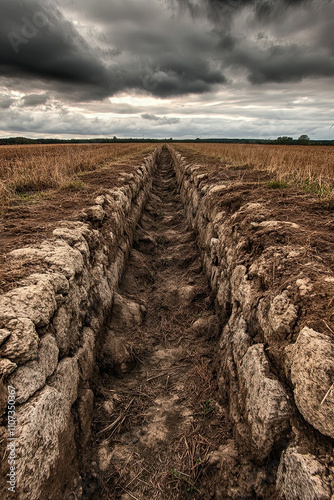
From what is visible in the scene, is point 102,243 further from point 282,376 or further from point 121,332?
point 282,376

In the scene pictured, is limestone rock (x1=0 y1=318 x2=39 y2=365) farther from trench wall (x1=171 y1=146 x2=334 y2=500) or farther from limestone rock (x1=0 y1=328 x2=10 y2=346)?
trench wall (x1=171 y1=146 x2=334 y2=500)

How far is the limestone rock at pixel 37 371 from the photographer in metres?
1.58

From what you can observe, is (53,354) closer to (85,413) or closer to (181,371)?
(85,413)

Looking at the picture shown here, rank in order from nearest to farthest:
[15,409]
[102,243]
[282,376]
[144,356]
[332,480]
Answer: [332,480] → [15,409] → [282,376] → [144,356] → [102,243]

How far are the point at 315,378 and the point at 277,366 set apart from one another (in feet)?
1.44

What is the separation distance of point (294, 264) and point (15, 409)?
2330 mm

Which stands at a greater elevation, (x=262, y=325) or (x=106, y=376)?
(x=262, y=325)

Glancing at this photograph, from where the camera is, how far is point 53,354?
2.03 meters

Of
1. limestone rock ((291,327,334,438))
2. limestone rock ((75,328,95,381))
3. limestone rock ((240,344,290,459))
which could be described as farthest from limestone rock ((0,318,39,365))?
limestone rock ((291,327,334,438))

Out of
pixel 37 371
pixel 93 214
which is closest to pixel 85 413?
pixel 37 371

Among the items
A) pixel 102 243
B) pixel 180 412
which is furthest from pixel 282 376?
pixel 102 243

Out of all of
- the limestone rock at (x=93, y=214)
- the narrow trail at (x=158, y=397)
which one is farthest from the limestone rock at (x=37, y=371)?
the limestone rock at (x=93, y=214)

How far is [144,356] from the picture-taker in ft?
10.7

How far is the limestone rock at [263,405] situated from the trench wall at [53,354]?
1.41m
